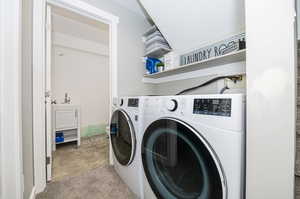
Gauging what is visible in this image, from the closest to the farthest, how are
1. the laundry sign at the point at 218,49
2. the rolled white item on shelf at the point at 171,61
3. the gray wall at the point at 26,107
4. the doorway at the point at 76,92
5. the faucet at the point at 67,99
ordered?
the gray wall at the point at 26,107 < the laundry sign at the point at 218,49 < the rolled white item on shelf at the point at 171,61 < the doorway at the point at 76,92 < the faucet at the point at 67,99

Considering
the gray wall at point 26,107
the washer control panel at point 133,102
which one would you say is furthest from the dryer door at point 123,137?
the gray wall at point 26,107

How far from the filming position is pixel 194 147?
0.58 m

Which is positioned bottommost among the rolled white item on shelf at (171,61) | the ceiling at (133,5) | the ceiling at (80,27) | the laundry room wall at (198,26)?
the rolled white item on shelf at (171,61)

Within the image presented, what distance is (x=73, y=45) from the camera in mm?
2500

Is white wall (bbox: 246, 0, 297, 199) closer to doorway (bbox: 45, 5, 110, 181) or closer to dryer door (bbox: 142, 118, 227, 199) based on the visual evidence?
dryer door (bbox: 142, 118, 227, 199)

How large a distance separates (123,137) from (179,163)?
609 mm

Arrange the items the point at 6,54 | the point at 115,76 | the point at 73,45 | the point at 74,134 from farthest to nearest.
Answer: the point at 73,45
the point at 74,134
the point at 115,76
the point at 6,54

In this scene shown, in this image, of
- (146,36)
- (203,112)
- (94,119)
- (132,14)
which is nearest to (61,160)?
(94,119)

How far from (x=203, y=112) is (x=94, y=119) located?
2738 mm

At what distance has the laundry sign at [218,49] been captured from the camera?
1133mm

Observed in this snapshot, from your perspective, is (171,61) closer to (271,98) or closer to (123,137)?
(123,137)

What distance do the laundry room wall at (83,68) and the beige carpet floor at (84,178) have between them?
99 centimetres

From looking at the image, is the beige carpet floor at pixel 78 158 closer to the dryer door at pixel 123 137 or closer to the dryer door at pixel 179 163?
the dryer door at pixel 123 137

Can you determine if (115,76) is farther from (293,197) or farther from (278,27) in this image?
(293,197)
